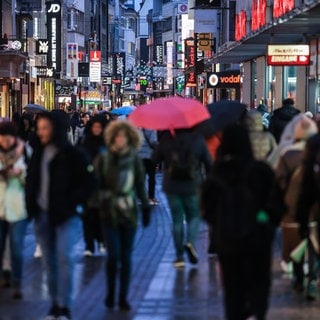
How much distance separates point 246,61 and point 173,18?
125 m

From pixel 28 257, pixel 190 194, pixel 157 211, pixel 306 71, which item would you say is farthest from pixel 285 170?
pixel 306 71

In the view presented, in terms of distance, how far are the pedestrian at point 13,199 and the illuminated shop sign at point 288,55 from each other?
64.9 feet

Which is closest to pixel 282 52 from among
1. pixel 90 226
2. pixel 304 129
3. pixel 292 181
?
pixel 90 226

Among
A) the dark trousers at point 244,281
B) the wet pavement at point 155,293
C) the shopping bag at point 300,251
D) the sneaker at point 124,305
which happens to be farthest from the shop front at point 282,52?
the dark trousers at point 244,281

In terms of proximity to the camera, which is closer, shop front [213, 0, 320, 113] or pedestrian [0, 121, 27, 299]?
pedestrian [0, 121, 27, 299]

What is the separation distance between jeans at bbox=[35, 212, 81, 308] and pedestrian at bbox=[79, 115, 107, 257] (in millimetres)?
4095

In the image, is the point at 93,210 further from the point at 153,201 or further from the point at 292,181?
the point at 153,201

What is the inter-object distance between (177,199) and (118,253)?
2692mm

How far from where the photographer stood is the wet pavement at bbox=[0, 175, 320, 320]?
9742mm

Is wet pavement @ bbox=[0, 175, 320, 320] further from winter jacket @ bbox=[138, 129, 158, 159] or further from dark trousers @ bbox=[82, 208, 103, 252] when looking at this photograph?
winter jacket @ bbox=[138, 129, 158, 159]

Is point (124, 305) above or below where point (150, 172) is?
below

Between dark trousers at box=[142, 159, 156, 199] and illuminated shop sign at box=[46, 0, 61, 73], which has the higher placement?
illuminated shop sign at box=[46, 0, 61, 73]

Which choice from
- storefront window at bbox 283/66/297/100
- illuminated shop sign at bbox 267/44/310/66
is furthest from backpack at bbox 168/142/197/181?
storefront window at bbox 283/66/297/100

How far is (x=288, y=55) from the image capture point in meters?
30.3
